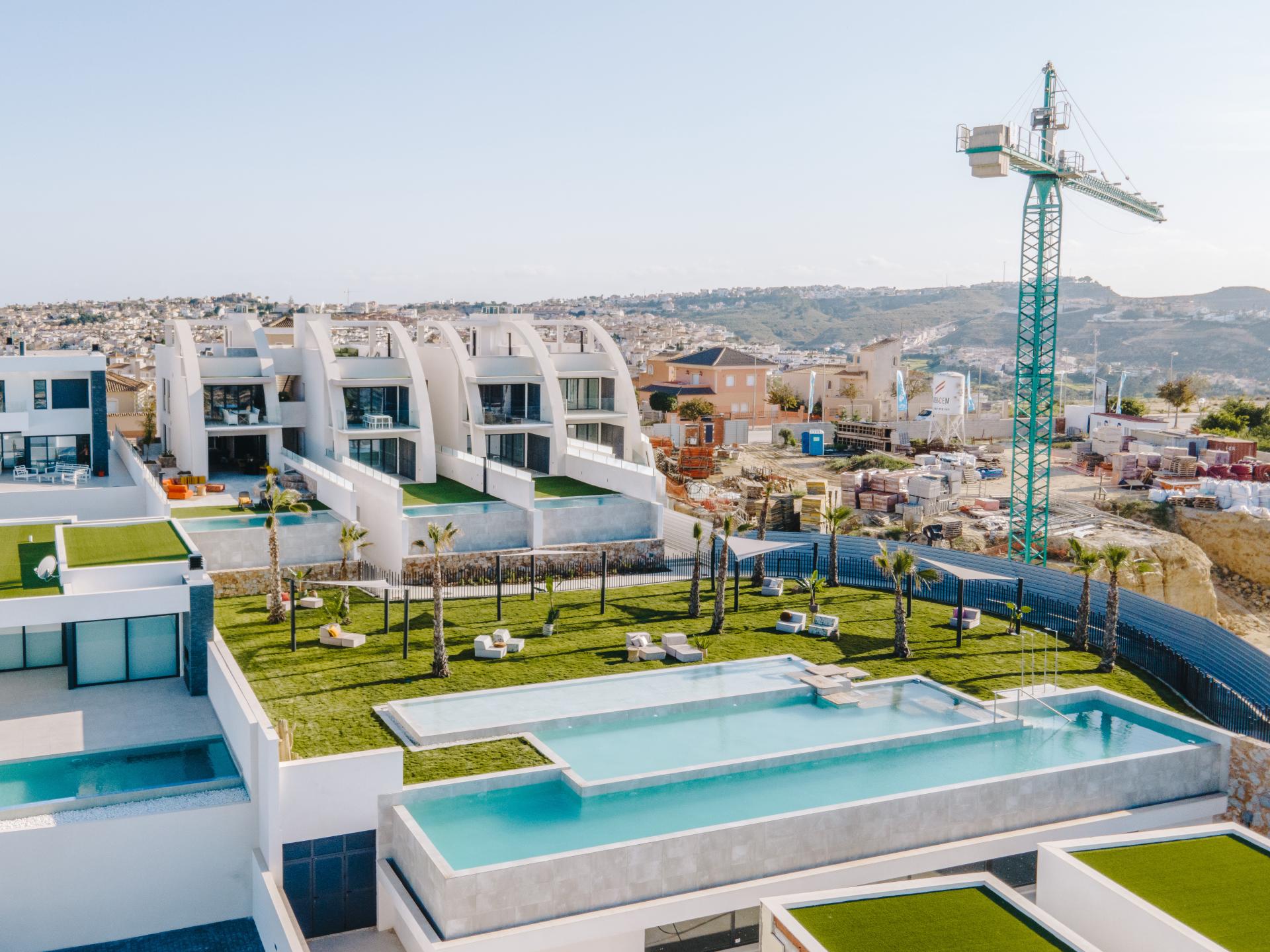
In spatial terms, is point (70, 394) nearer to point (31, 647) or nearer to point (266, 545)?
point (266, 545)

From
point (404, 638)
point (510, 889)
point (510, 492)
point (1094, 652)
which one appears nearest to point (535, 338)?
point (510, 492)

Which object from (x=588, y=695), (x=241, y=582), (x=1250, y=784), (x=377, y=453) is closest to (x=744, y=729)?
(x=588, y=695)

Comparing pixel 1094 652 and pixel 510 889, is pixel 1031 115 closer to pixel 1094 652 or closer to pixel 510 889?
pixel 1094 652

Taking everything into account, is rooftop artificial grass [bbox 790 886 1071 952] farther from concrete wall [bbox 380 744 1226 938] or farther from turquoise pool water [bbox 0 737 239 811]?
turquoise pool water [bbox 0 737 239 811]

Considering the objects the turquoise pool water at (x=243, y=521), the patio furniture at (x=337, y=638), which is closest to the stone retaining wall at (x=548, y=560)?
the turquoise pool water at (x=243, y=521)

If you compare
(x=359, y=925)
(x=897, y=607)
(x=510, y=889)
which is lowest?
(x=359, y=925)

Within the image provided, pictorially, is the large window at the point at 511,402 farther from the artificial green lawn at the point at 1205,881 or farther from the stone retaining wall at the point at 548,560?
the artificial green lawn at the point at 1205,881
